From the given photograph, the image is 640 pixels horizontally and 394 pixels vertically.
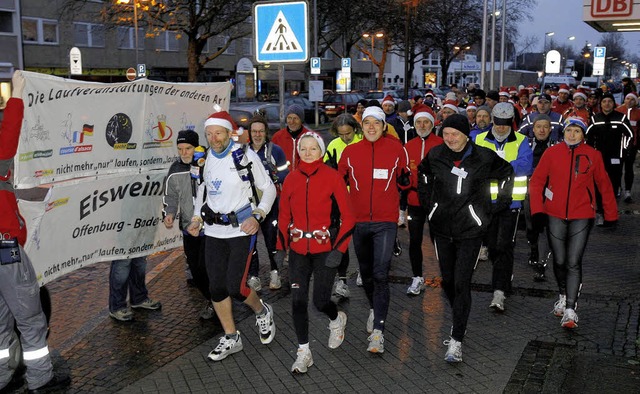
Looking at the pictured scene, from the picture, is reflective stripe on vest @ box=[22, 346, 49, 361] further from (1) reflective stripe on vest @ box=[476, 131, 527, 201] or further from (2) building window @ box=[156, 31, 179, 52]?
(2) building window @ box=[156, 31, 179, 52]

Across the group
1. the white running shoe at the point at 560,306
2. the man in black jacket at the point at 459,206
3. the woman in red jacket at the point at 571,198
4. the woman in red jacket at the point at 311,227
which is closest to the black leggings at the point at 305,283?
the woman in red jacket at the point at 311,227

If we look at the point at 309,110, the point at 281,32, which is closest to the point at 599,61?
the point at 309,110

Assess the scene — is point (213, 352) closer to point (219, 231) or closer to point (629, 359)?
point (219, 231)

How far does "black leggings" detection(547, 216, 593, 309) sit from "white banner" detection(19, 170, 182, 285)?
12.0 feet

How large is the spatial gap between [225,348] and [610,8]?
523 centimetres

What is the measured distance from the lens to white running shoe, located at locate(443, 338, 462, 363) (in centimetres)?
529

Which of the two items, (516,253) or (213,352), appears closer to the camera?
(213,352)

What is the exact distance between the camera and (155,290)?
743 centimetres

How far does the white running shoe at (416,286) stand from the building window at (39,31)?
3902 centimetres

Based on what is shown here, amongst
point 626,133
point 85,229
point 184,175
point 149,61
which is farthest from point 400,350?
point 149,61

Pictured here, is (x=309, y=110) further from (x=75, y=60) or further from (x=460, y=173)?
(x=460, y=173)

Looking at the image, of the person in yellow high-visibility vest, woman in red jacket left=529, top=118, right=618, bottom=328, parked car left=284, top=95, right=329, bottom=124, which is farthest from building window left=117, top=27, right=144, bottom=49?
woman in red jacket left=529, top=118, right=618, bottom=328

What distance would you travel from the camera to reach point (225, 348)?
5473 mm

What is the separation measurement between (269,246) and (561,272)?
3233 mm
